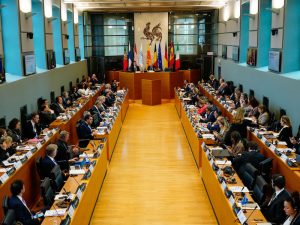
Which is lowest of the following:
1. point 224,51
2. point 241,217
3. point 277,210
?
point 277,210

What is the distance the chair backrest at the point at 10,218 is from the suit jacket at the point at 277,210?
3616 mm

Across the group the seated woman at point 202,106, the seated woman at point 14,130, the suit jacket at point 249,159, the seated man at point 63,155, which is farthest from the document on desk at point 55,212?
the seated woman at point 202,106

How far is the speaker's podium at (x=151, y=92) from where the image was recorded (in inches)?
760

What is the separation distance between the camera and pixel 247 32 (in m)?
16.7

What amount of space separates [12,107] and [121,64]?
538 inches

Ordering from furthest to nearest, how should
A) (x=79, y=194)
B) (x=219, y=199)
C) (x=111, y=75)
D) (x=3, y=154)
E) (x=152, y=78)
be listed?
(x=111, y=75) < (x=152, y=78) < (x=3, y=154) < (x=219, y=199) < (x=79, y=194)

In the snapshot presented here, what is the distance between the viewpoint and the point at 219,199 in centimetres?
667

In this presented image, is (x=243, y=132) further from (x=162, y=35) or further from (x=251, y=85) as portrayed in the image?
(x=162, y=35)

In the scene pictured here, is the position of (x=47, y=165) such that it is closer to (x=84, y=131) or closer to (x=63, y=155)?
(x=63, y=155)

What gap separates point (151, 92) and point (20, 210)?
14069 mm

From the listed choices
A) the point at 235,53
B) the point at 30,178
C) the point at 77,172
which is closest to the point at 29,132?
the point at 30,178

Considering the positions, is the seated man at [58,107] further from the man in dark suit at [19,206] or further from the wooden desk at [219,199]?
the man in dark suit at [19,206]

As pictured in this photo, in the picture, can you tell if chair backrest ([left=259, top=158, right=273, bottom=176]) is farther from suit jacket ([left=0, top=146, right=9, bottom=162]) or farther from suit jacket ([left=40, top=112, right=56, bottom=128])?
suit jacket ([left=40, top=112, right=56, bottom=128])

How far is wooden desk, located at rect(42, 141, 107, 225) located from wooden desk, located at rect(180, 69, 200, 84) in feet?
46.2
